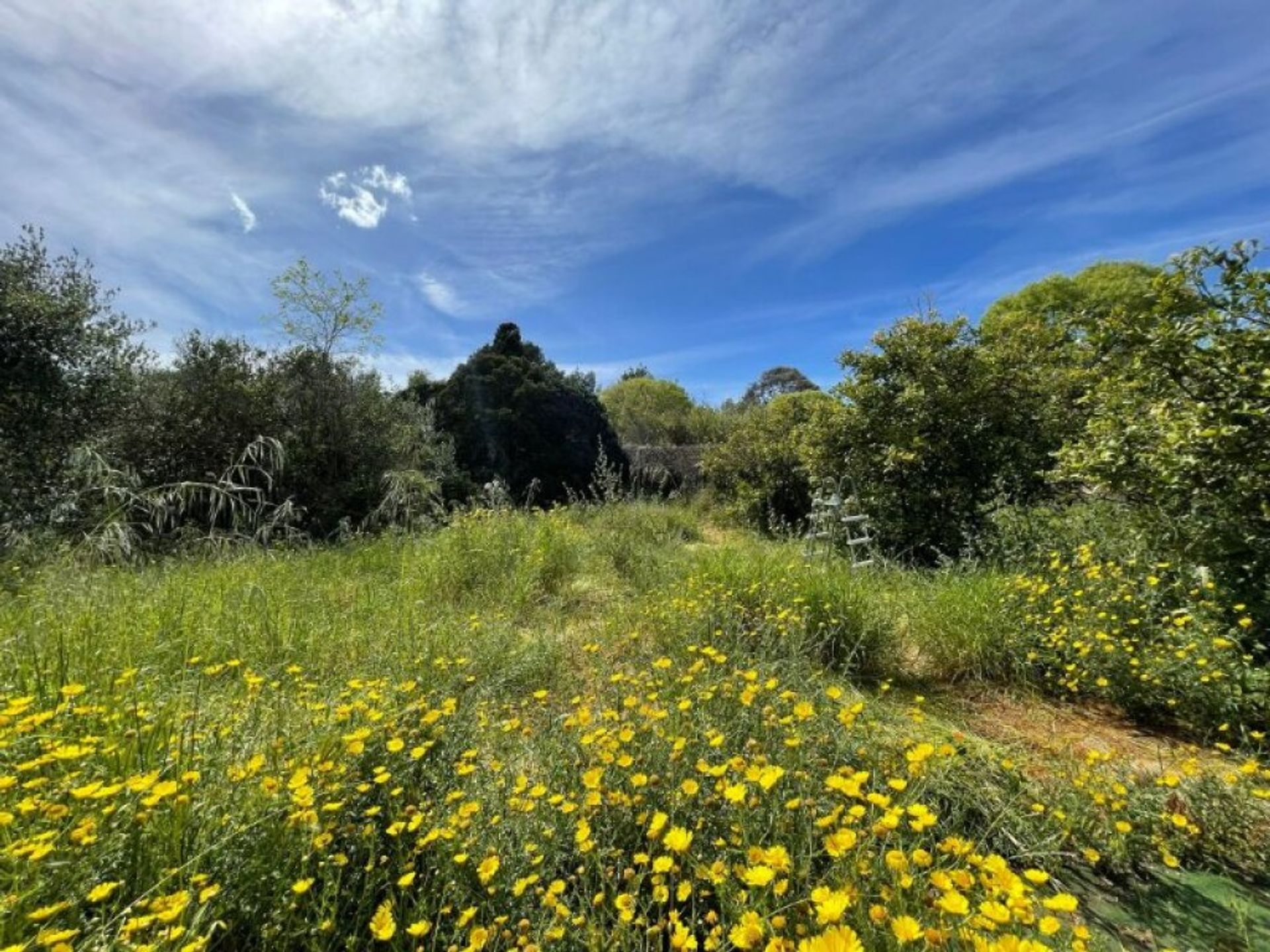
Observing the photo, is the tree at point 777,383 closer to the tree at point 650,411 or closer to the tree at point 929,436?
the tree at point 650,411

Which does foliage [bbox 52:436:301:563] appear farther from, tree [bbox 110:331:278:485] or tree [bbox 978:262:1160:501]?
tree [bbox 978:262:1160:501]

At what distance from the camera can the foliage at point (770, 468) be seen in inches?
368

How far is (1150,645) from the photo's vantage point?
2.96m

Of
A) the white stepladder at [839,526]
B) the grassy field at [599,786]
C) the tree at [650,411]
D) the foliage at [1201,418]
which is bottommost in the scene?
the grassy field at [599,786]

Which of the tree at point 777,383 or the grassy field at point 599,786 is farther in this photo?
the tree at point 777,383

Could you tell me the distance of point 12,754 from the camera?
1538 millimetres

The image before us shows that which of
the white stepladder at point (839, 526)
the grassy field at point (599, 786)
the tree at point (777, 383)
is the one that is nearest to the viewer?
the grassy field at point (599, 786)

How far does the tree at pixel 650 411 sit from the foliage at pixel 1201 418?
12829 mm

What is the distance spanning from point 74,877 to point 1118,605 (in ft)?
14.4

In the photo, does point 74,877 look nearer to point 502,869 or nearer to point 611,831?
point 502,869

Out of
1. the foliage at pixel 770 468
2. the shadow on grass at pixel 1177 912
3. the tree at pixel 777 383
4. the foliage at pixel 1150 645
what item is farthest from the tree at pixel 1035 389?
the tree at pixel 777 383

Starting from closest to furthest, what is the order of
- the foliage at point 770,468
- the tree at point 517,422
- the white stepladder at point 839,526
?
the white stepladder at point 839,526
the foliage at point 770,468
the tree at point 517,422

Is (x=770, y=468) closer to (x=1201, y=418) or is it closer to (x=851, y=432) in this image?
(x=851, y=432)

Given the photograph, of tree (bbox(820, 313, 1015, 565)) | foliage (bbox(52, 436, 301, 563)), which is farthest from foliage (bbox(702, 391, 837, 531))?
foliage (bbox(52, 436, 301, 563))
